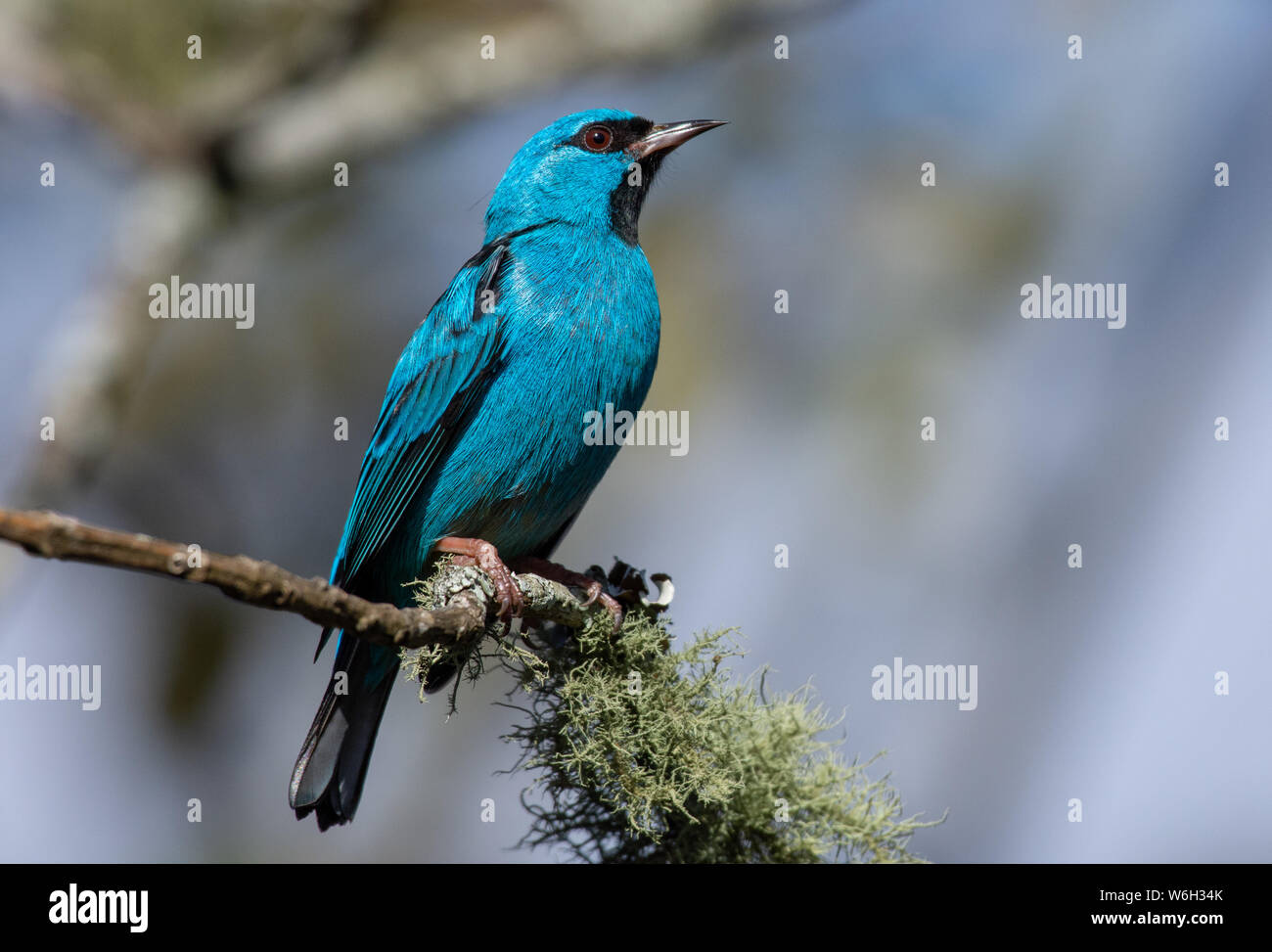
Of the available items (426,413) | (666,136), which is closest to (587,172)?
(666,136)

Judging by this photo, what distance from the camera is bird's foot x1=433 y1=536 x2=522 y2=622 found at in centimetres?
410

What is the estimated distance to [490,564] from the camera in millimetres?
4621

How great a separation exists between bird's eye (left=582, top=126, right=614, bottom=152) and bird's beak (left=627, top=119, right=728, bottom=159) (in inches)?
4.3

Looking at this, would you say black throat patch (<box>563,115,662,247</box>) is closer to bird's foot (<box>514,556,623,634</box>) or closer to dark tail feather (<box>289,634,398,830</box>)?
bird's foot (<box>514,556,623,634</box>)

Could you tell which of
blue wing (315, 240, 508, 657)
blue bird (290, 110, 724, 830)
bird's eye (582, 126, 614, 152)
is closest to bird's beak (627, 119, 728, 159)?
Result: bird's eye (582, 126, 614, 152)

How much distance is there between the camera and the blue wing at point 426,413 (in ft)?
17.0

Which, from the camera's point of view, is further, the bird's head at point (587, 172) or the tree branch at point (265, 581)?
the bird's head at point (587, 172)

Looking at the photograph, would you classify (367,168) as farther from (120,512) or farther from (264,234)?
(120,512)

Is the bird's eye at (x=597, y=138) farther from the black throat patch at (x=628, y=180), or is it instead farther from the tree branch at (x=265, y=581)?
the tree branch at (x=265, y=581)

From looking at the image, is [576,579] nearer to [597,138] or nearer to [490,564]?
[490,564]

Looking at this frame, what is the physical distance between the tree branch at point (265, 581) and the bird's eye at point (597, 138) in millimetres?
2677

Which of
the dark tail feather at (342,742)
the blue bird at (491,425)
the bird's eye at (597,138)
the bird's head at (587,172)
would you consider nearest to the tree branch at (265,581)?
the blue bird at (491,425)

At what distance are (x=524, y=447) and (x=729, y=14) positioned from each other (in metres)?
2.88

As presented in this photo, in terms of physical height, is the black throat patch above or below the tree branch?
above
